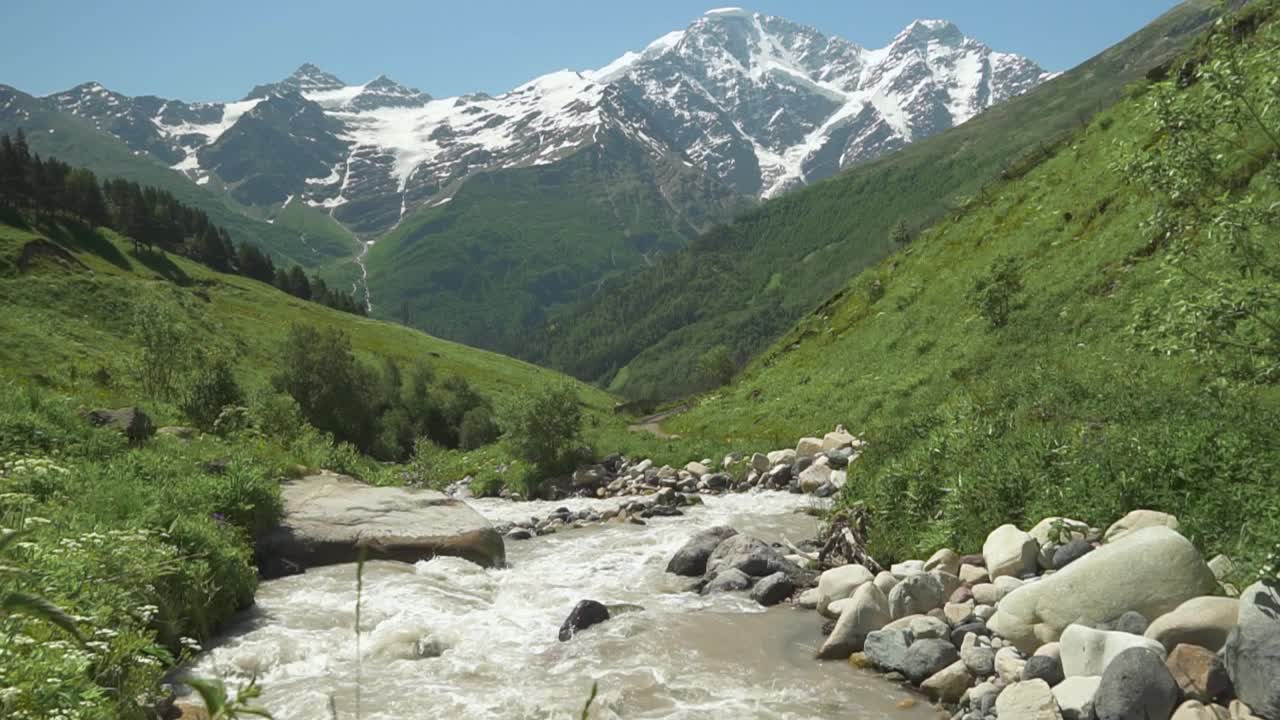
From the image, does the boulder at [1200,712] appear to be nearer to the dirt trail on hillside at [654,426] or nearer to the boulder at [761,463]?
the boulder at [761,463]

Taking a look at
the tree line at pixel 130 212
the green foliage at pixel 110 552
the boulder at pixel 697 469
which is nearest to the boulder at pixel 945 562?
the green foliage at pixel 110 552

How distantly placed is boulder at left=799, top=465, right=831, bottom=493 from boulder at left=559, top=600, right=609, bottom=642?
17.1m

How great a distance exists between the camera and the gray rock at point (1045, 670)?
11.1 m

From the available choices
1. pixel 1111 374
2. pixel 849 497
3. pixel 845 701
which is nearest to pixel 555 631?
pixel 845 701

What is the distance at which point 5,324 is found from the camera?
199ft

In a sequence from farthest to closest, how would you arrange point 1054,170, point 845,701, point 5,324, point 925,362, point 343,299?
1. point 343,299
2. point 5,324
3. point 1054,170
4. point 925,362
5. point 845,701

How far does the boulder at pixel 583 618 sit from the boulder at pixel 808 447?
2095 centimetres

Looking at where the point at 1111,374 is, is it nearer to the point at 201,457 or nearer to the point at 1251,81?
the point at 1251,81

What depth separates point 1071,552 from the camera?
45.2 feet

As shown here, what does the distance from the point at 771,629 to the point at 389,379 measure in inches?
2877

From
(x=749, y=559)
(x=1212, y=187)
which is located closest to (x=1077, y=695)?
(x=1212, y=187)

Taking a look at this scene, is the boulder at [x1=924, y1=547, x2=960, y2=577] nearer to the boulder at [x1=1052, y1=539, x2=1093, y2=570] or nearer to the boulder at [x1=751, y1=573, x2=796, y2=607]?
the boulder at [x1=1052, y1=539, x2=1093, y2=570]

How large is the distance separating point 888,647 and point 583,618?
6.36 meters

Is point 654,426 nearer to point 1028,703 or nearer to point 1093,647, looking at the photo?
point 1093,647
